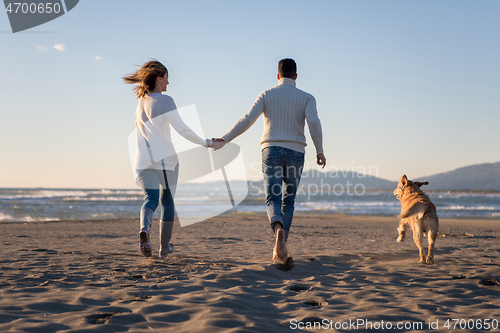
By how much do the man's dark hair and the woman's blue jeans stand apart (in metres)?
1.62

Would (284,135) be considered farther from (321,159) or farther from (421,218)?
(421,218)

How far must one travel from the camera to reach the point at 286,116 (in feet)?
12.4

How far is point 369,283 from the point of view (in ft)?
10.7

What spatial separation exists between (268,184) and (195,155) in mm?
2057

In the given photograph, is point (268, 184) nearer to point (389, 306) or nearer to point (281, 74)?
point (281, 74)

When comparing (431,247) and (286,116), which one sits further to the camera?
(431,247)

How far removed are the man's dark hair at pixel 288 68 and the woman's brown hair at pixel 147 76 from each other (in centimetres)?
134

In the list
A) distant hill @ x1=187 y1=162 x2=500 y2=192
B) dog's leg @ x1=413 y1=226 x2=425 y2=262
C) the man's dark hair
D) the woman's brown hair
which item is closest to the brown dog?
dog's leg @ x1=413 y1=226 x2=425 y2=262

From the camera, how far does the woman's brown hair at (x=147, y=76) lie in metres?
3.87

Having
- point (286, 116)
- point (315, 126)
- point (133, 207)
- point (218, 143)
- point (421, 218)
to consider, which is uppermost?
point (286, 116)

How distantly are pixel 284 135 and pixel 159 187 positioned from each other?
1500mm

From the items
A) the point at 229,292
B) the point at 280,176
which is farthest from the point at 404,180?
the point at 229,292

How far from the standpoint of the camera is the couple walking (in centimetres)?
374

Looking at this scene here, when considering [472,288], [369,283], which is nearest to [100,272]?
[369,283]
